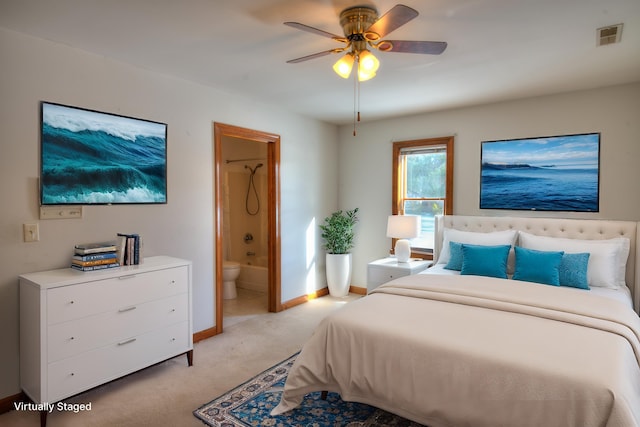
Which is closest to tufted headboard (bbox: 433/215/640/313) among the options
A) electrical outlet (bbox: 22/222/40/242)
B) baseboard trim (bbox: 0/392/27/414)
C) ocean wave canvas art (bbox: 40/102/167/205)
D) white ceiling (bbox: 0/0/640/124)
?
white ceiling (bbox: 0/0/640/124)

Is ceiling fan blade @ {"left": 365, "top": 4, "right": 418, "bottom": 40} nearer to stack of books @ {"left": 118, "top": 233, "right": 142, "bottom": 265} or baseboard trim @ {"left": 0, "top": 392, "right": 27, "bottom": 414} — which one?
stack of books @ {"left": 118, "top": 233, "right": 142, "bottom": 265}

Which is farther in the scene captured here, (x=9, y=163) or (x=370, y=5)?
(x=9, y=163)

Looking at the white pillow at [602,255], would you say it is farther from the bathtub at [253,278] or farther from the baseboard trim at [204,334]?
the bathtub at [253,278]

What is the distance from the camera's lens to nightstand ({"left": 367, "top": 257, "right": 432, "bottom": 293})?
418 cm

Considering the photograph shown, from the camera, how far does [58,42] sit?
2623 millimetres

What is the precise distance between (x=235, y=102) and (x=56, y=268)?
2.23 meters

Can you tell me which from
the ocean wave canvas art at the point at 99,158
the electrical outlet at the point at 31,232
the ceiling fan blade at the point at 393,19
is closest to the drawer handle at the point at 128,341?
the electrical outlet at the point at 31,232

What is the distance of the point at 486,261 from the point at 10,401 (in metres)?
3.76

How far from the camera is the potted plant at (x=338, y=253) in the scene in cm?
502

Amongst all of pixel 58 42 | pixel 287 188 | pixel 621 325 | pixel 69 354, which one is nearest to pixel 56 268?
pixel 69 354

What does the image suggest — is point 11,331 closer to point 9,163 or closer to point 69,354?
point 69,354

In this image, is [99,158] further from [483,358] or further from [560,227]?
[560,227]

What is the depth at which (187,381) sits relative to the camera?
282 cm

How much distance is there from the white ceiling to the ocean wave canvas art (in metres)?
0.51
